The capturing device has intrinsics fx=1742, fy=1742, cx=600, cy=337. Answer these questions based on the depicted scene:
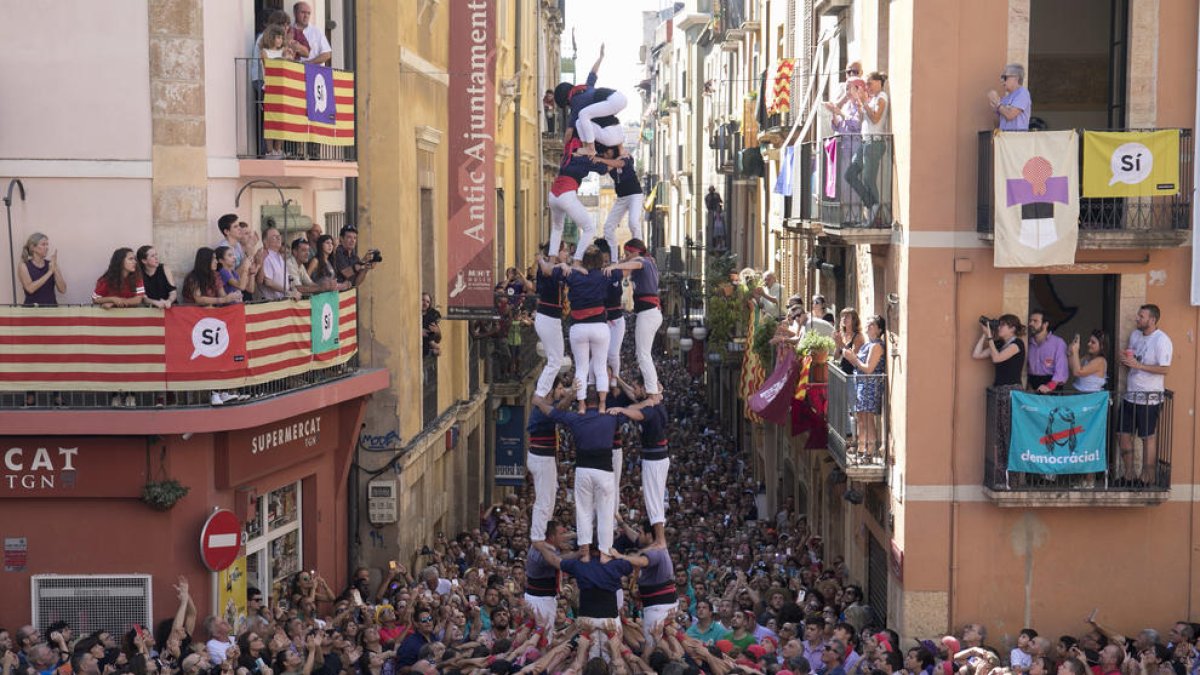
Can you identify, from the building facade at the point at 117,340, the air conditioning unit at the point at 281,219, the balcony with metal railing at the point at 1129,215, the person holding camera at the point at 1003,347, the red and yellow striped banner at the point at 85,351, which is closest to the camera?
the red and yellow striped banner at the point at 85,351

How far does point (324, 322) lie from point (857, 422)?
761cm

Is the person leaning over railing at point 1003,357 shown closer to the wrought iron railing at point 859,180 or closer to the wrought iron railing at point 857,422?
the wrought iron railing at point 857,422

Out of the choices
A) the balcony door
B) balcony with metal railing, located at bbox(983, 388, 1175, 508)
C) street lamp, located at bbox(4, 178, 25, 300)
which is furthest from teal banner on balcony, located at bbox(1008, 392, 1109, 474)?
street lamp, located at bbox(4, 178, 25, 300)

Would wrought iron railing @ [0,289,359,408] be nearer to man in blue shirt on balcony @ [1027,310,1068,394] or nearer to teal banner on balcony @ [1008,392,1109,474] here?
teal banner on balcony @ [1008,392,1109,474]

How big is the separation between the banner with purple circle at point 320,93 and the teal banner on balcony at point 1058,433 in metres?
9.55

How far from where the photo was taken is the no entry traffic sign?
20375mm

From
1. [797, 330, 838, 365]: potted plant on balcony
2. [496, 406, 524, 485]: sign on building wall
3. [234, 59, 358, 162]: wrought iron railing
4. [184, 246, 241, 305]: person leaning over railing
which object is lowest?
[496, 406, 524, 485]: sign on building wall

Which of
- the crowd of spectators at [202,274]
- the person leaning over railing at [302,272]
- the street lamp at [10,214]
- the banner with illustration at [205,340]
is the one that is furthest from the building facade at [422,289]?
the street lamp at [10,214]

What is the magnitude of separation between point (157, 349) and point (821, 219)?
34.9 feet

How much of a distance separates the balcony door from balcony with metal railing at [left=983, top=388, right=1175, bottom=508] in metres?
5.75

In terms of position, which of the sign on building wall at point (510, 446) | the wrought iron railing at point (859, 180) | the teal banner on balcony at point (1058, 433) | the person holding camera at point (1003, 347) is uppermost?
the wrought iron railing at point (859, 180)

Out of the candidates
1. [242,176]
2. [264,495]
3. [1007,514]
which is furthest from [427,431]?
[1007,514]

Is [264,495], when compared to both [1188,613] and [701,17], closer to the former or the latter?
[1188,613]

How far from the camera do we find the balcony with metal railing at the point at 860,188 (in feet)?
78.0
